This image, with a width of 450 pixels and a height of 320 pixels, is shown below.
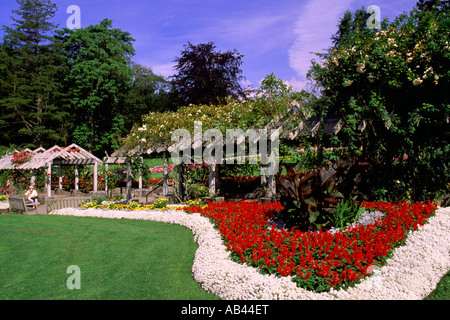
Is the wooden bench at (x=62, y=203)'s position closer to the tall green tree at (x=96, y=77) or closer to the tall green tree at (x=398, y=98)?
the tall green tree at (x=398, y=98)

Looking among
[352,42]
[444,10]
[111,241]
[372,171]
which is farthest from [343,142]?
[111,241]

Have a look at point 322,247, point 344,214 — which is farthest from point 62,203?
point 322,247

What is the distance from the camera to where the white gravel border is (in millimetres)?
4125

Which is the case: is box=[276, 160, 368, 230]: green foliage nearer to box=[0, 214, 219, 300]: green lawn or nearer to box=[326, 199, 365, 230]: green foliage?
box=[326, 199, 365, 230]: green foliage

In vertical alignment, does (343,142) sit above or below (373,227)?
above

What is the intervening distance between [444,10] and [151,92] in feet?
141

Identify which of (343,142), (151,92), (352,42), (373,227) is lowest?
(373,227)

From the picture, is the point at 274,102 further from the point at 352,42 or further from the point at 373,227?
the point at 373,227

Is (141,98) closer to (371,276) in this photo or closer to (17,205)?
(17,205)

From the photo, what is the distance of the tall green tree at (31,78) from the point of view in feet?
99.4

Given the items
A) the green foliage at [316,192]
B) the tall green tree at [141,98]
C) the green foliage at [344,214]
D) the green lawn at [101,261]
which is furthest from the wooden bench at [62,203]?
the tall green tree at [141,98]

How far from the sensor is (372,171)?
28.9 ft


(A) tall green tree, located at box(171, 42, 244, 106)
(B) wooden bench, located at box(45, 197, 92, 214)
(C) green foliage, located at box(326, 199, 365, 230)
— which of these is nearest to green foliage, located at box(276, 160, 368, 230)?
(C) green foliage, located at box(326, 199, 365, 230)

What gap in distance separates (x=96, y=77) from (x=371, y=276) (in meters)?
30.7
